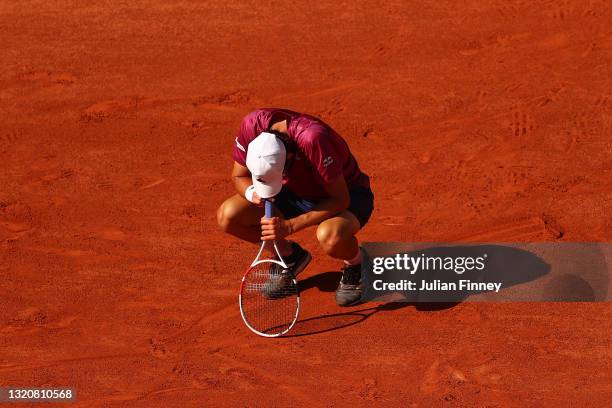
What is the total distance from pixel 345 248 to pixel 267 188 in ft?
2.59

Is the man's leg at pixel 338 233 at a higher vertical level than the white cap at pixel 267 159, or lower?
lower

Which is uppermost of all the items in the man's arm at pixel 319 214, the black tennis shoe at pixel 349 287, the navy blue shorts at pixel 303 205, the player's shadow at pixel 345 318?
the navy blue shorts at pixel 303 205

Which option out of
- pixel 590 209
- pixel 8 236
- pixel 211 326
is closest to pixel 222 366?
pixel 211 326

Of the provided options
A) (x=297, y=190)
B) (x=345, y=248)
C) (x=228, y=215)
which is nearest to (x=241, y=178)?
(x=228, y=215)

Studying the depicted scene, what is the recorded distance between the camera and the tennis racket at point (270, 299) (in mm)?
8234

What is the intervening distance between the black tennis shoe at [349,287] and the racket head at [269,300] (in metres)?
0.36

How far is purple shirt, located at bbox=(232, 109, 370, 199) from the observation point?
303 inches

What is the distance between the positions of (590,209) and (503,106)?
5.72 feet

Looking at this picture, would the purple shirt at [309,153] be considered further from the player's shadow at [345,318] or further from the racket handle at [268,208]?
the player's shadow at [345,318]

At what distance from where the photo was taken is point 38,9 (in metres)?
12.6

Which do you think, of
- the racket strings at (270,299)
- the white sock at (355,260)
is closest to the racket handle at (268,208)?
the racket strings at (270,299)

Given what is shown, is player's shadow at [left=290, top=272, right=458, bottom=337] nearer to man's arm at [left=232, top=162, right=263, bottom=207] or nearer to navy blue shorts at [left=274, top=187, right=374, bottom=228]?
navy blue shorts at [left=274, top=187, right=374, bottom=228]

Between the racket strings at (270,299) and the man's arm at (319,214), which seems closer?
the man's arm at (319,214)

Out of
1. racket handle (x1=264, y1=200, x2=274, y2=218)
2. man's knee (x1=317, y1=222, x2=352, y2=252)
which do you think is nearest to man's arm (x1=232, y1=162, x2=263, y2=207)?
racket handle (x1=264, y1=200, x2=274, y2=218)
